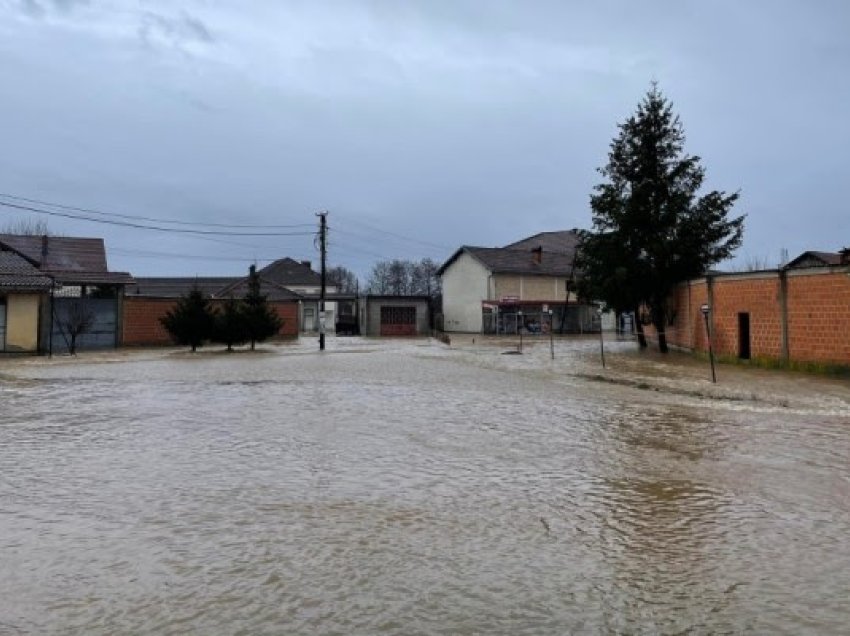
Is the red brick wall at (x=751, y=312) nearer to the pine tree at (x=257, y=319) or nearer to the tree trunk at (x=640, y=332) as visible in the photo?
the tree trunk at (x=640, y=332)

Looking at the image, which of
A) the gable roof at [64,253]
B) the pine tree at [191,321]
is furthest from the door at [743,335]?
the gable roof at [64,253]

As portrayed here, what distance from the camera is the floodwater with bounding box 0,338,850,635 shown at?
4.54m

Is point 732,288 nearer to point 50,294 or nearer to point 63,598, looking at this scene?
point 63,598

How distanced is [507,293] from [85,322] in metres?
35.9

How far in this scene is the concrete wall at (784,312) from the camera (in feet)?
68.8

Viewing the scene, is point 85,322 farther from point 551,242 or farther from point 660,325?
point 551,242

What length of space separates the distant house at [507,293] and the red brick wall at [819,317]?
Answer: 113 ft

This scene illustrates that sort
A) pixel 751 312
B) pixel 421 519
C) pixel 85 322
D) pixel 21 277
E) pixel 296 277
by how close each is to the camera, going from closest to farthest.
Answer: pixel 421 519, pixel 751 312, pixel 21 277, pixel 85 322, pixel 296 277

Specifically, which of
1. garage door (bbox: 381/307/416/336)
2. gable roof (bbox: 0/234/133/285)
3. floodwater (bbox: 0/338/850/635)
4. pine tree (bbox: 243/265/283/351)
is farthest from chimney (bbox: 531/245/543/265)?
floodwater (bbox: 0/338/850/635)

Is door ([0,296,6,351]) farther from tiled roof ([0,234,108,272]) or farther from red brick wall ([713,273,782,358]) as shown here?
red brick wall ([713,273,782,358])

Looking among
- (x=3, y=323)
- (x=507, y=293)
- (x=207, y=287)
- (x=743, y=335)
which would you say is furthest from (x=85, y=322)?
(x=207, y=287)

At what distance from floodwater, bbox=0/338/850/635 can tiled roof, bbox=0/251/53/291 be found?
2173 centimetres

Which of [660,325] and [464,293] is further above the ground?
[464,293]

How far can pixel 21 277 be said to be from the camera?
111 feet
